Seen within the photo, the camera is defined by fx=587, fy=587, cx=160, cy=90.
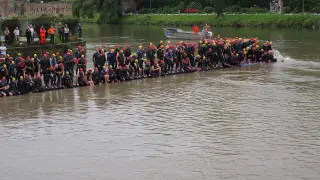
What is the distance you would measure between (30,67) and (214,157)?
12.7 m

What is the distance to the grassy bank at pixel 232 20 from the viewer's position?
72.4 metres

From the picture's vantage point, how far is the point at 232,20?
8175cm

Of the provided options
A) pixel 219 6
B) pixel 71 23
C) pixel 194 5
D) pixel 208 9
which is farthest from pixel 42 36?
pixel 194 5

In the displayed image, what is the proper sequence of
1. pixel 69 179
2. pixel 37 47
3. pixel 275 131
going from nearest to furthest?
pixel 69 179, pixel 275 131, pixel 37 47

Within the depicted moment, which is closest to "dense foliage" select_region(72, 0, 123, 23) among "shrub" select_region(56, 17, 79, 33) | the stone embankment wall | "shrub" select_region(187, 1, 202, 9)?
the stone embankment wall

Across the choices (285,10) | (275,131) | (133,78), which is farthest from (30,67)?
(285,10)

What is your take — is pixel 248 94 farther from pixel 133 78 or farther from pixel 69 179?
pixel 69 179

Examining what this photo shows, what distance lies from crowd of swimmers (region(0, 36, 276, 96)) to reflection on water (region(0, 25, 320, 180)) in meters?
0.77

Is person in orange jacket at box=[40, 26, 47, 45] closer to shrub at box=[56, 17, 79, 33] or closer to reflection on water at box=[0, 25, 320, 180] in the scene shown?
shrub at box=[56, 17, 79, 33]

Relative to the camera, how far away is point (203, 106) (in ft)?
69.6

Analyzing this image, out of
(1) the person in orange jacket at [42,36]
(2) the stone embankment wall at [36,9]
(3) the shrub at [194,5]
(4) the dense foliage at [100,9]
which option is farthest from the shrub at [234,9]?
(1) the person in orange jacket at [42,36]

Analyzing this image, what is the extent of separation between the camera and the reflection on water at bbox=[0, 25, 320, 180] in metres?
14.3

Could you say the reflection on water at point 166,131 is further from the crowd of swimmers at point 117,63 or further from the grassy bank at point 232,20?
the grassy bank at point 232,20

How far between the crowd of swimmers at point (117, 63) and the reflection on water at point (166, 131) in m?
0.77
